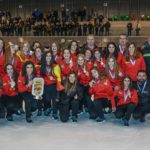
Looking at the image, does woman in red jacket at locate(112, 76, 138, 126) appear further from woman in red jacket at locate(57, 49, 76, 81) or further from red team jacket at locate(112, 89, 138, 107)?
woman in red jacket at locate(57, 49, 76, 81)

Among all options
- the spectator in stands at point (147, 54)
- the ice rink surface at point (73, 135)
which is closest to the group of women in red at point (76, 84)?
the ice rink surface at point (73, 135)

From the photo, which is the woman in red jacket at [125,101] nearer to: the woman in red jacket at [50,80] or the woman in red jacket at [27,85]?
the woman in red jacket at [50,80]

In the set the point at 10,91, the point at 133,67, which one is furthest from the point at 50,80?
the point at 133,67

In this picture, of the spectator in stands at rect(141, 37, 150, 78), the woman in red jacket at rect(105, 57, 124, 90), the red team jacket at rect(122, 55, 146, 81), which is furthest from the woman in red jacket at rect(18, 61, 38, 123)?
the spectator in stands at rect(141, 37, 150, 78)

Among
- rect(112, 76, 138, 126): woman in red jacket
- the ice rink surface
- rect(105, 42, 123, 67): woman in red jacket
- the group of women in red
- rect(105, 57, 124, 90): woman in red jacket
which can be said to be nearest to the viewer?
the ice rink surface

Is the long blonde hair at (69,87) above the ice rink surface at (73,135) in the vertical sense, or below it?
above

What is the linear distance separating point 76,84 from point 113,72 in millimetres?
672

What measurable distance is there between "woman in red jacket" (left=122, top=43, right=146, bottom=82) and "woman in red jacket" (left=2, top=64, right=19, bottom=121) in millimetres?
1921

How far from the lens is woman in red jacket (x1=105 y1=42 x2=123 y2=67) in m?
6.02

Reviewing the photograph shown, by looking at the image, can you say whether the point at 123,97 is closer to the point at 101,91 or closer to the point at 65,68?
the point at 101,91

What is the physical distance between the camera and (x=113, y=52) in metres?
6.06

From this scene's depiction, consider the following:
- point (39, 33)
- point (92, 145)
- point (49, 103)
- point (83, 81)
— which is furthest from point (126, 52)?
point (39, 33)

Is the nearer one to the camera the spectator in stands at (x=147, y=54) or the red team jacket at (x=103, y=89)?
the red team jacket at (x=103, y=89)

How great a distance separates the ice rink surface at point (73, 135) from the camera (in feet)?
15.3
